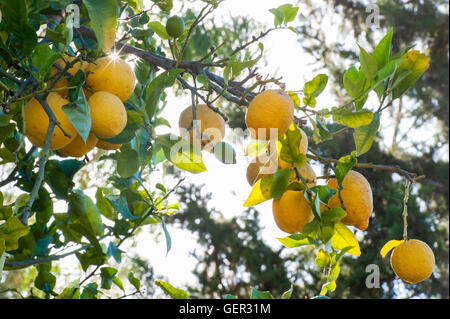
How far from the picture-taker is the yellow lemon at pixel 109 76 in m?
0.60

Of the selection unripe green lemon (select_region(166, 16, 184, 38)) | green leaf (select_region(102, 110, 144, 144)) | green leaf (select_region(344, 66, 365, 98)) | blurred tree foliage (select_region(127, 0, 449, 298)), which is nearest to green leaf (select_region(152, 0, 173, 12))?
unripe green lemon (select_region(166, 16, 184, 38))

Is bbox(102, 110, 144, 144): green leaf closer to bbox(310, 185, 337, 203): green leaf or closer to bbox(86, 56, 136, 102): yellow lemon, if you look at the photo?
bbox(86, 56, 136, 102): yellow lemon

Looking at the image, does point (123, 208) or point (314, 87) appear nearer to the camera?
point (314, 87)

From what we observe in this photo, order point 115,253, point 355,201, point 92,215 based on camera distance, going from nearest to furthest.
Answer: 1. point 355,201
2. point 92,215
3. point 115,253

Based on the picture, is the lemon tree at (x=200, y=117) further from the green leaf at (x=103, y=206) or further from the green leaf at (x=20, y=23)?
the green leaf at (x=103, y=206)

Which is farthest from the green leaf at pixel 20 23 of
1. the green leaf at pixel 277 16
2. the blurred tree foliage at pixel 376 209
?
the blurred tree foliage at pixel 376 209

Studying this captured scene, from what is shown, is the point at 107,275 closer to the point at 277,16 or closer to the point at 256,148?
the point at 256,148

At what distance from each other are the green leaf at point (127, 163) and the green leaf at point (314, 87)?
292 mm

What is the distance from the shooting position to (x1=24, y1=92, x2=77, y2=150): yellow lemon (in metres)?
0.56

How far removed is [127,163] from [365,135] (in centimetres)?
38

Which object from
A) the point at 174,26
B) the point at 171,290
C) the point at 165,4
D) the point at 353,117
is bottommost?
the point at 171,290

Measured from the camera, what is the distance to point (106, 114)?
568 mm

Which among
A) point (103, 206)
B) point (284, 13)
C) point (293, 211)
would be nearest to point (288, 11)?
point (284, 13)
